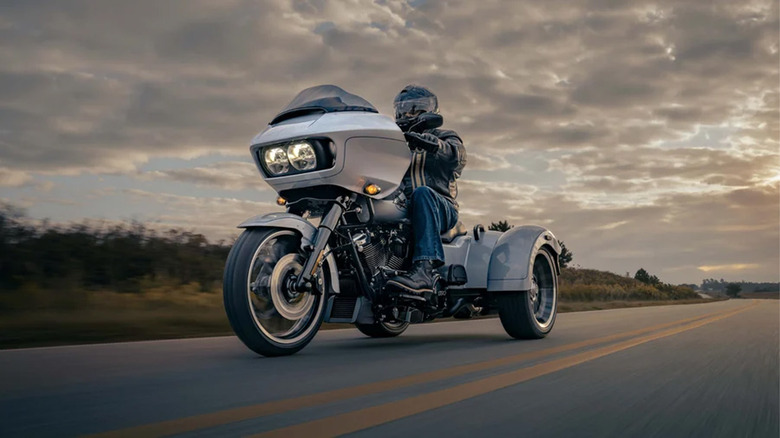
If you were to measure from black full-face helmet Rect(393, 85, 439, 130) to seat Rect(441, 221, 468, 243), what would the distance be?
1.06 m

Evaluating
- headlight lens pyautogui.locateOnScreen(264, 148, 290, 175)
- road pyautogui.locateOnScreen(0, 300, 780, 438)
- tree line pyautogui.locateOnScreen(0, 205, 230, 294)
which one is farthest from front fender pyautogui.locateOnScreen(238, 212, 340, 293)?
tree line pyautogui.locateOnScreen(0, 205, 230, 294)

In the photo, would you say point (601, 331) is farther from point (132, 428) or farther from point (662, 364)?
point (132, 428)

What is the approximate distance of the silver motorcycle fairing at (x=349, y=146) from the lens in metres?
5.28

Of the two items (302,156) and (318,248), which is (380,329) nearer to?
(318,248)

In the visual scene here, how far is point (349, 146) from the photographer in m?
5.35

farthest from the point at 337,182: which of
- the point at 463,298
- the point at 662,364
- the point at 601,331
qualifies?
the point at 601,331

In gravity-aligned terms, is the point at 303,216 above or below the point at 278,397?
above

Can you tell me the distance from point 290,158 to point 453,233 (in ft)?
6.74

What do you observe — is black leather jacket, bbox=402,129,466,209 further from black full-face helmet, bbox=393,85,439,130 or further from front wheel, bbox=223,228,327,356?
front wheel, bbox=223,228,327,356

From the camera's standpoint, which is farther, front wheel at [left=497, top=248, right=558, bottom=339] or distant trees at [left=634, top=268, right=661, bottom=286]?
distant trees at [left=634, top=268, right=661, bottom=286]

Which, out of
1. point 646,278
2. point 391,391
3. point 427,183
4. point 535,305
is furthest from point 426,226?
point 646,278

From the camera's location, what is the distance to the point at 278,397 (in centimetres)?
332

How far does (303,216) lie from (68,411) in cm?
296

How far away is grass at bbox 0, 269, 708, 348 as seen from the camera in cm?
738
